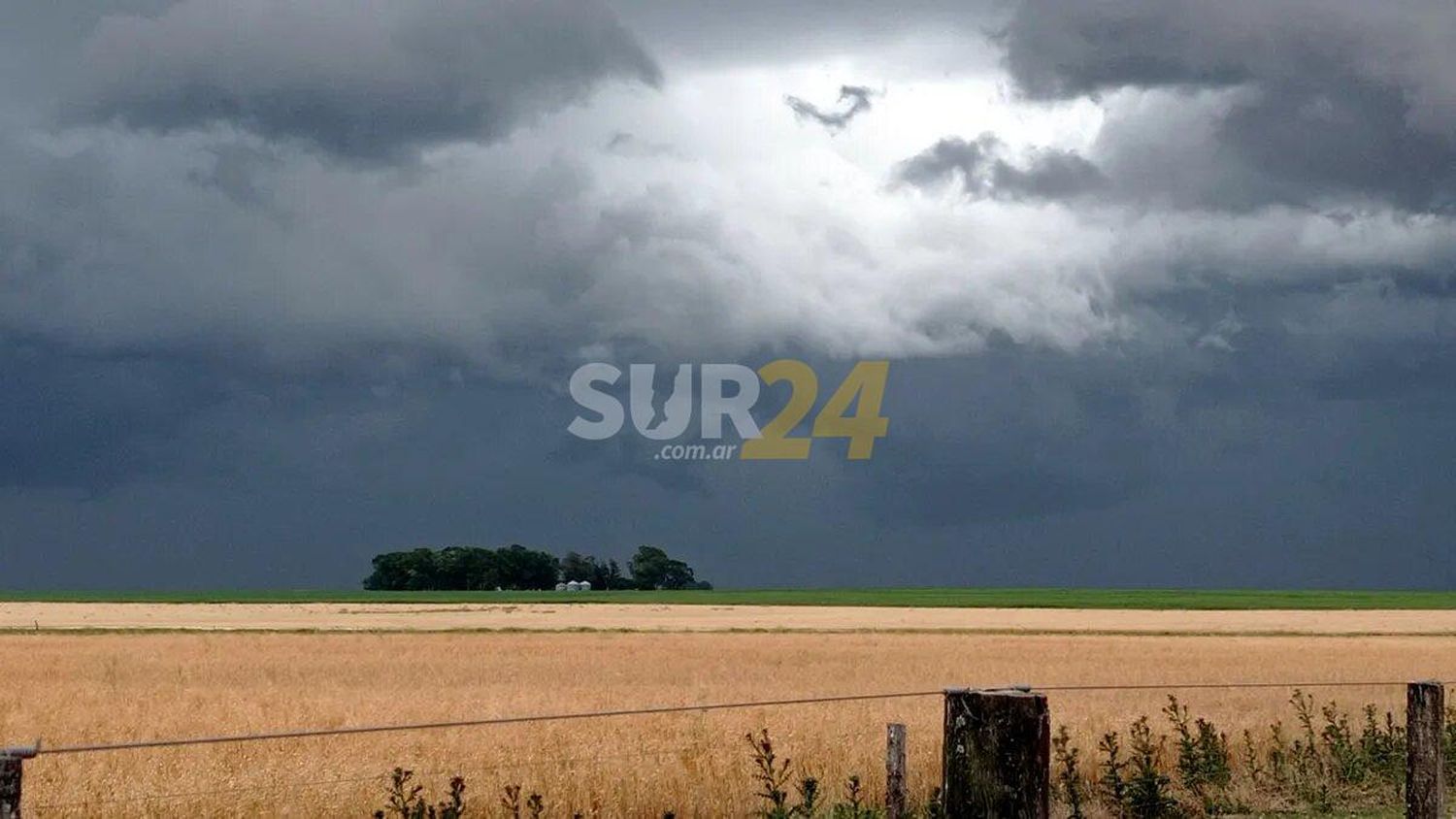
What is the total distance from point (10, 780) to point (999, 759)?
4109 millimetres

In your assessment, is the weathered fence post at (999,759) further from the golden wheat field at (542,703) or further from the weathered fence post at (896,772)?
the golden wheat field at (542,703)

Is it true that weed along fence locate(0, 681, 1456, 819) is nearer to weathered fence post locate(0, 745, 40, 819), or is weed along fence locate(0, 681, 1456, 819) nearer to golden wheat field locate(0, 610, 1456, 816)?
weathered fence post locate(0, 745, 40, 819)

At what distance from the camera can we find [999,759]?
23.8ft

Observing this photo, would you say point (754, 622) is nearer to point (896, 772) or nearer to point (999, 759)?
point (896, 772)

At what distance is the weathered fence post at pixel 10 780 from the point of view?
6801 millimetres

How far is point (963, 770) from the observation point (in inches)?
289

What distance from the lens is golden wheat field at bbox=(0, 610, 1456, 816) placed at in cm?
1617

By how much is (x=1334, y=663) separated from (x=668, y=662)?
18550mm

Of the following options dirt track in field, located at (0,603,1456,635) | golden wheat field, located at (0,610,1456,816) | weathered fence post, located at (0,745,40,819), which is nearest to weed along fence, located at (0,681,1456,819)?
weathered fence post, located at (0,745,40,819)

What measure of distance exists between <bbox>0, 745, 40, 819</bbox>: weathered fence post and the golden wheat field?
756 centimetres

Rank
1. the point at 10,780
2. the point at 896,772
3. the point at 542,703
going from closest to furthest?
the point at 10,780 → the point at 896,772 → the point at 542,703

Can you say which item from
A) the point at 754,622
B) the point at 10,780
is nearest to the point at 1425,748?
the point at 10,780

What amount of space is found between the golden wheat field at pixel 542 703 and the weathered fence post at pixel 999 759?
851 cm

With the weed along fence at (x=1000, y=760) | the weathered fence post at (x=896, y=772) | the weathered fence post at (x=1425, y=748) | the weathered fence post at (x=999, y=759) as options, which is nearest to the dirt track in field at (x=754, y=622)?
the weed along fence at (x=1000, y=760)
